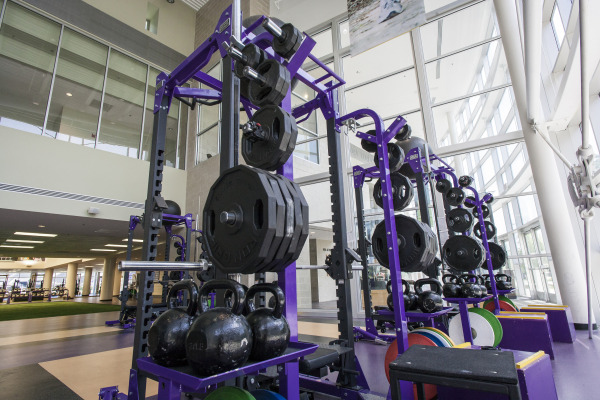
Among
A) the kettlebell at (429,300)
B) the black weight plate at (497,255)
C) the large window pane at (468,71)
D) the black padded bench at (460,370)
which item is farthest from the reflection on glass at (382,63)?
the black padded bench at (460,370)

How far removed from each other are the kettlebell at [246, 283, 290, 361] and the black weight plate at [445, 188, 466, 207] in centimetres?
327

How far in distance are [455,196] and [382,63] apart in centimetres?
372

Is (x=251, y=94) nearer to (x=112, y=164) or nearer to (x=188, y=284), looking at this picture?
(x=188, y=284)

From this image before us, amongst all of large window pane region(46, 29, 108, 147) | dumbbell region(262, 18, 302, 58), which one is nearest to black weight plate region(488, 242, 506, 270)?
dumbbell region(262, 18, 302, 58)

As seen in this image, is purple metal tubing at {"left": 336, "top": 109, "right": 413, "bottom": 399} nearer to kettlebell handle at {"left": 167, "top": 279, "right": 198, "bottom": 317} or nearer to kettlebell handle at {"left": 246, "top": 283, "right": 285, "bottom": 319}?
kettlebell handle at {"left": 246, "top": 283, "right": 285, "bottom": 319}

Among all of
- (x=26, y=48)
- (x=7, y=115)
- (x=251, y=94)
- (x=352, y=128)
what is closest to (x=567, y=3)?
(x=352, y=128)

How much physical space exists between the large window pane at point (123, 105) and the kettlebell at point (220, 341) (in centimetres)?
659

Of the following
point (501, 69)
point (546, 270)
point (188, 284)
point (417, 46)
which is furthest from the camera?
point (417, 46)

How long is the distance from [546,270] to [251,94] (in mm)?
5751

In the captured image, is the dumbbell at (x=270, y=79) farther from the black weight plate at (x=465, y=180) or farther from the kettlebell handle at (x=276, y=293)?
the black weight plate at (x=465, y=180)

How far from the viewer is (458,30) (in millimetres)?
5699

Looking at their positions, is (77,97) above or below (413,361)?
above

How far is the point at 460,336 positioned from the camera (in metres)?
→ 2.94

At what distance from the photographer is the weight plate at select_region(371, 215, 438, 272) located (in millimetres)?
2197
